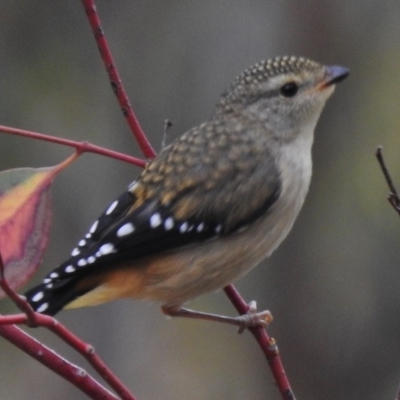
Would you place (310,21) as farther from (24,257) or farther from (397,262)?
(24,257)

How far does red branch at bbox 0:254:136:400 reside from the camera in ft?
6.11

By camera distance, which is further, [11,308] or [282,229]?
[11,308]

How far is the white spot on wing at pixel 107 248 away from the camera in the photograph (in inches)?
115

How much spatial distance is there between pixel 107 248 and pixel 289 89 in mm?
884

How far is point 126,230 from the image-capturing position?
9.80 feet

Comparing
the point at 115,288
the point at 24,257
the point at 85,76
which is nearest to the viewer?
the point at 24,257

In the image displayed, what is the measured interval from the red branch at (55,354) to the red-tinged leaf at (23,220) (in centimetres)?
27

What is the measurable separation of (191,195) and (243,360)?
6.20 m

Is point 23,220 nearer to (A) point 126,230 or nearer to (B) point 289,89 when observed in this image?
(A) point 126,230

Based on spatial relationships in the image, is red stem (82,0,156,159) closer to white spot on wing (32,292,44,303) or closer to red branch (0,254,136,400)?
white spot on wing (32,292,44,303)

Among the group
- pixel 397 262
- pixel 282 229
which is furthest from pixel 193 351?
pixel 282 229

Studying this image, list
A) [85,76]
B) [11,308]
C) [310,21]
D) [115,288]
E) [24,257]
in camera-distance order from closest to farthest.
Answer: [24,257] → [115,288] → [11,308] → [310,21] → [85,76]

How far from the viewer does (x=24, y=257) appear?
2.40 metres

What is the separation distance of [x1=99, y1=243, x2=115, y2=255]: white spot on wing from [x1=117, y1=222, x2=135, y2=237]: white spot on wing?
47 millimetres
